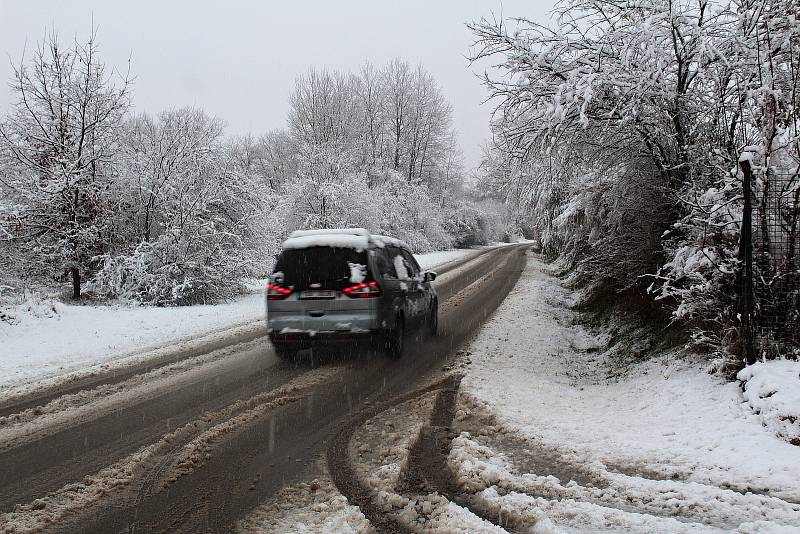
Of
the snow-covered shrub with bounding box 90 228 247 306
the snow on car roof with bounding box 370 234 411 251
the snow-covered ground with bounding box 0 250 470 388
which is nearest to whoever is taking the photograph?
the snow-covered ground with bounding box 0 250 470 388

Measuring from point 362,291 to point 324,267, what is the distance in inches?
27.6

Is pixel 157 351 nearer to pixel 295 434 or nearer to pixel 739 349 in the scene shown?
pixel 295 434

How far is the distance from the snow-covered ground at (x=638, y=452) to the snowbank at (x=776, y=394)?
2cm

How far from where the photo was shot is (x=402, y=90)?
49.3 meters

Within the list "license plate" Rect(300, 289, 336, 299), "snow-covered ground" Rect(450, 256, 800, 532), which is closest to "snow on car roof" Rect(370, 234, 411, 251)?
"license plate" Rect(300, 289, 336, 299)

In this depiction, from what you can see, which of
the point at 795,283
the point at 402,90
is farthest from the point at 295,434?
the point at 402,90

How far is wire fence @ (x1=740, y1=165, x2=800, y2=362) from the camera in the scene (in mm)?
5039

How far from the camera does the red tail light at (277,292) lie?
24.7 ft

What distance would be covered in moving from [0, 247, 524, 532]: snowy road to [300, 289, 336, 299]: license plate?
3.52 ft

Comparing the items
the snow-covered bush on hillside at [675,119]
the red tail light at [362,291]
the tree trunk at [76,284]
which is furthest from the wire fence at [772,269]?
the tree trunk at [76,284]

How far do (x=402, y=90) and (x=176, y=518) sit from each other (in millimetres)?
49758

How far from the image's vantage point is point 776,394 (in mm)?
4480

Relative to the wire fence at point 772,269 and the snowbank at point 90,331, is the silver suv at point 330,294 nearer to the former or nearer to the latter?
the snowbank at point 90,331

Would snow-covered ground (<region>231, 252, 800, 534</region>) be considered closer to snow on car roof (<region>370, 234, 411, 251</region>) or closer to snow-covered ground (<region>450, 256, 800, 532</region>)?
snow-covered ground (<region>450, 256, 800, 532</region>)
